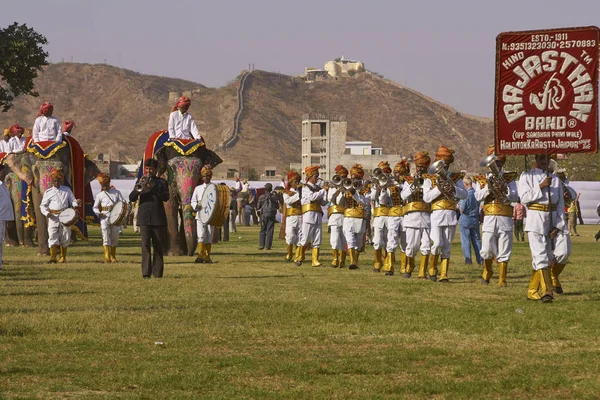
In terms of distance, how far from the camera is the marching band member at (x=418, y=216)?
21.8 metres

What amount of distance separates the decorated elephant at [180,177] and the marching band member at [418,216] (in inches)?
240

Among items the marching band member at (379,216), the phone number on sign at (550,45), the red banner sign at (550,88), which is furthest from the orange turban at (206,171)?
the phone number on sign at (550,45)

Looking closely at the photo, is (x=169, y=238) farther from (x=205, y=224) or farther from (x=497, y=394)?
(x=497, y=394)

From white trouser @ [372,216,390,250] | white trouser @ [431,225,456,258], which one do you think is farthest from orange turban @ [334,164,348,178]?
white trouser @ [431,225,456,258]

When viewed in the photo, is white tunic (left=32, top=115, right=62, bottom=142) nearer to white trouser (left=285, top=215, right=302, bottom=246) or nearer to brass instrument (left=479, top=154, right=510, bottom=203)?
white trouser (left=285, top=215, right=302, bottom=246)

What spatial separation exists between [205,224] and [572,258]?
31.9ft

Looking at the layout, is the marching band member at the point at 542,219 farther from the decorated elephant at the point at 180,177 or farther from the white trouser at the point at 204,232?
the decorated elephant at the point at 180,177

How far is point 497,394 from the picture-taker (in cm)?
962

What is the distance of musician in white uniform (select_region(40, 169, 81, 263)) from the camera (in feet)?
82.9

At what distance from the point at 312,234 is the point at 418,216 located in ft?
14.4

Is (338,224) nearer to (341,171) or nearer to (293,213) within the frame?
(341,171)

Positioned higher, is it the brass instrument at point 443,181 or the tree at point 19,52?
the tree at point 19,52

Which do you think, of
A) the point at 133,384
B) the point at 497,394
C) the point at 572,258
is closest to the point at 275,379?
the point at 133,384

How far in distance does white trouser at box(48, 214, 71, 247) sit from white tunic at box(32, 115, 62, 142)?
3335 millimetres
